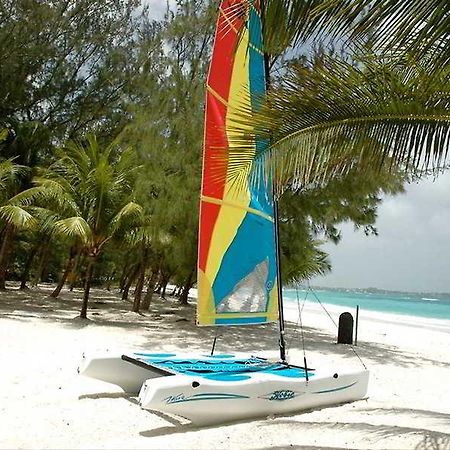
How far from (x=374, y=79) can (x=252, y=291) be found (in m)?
2.90

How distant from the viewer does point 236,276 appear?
604 centimetres

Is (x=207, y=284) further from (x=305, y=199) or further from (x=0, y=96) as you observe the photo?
(x=0, y=96)

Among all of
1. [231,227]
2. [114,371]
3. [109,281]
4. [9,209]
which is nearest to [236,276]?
[231,227]

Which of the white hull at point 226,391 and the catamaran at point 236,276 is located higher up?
the catamaran at point 236,276

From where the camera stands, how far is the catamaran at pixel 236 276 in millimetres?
5340

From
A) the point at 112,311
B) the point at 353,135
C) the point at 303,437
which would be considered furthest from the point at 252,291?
the point at 112,311

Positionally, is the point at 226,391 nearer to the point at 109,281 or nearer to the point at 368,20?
the point at 368,20

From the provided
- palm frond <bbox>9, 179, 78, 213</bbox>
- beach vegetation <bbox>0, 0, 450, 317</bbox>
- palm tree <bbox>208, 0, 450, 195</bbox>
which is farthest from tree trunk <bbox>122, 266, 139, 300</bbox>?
palm tree <bbox>208, 0, 450, 195</bbox>

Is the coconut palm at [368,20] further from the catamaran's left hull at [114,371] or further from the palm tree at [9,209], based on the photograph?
the palm tree at [9,209]

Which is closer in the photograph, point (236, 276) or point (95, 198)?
point (236, 276)

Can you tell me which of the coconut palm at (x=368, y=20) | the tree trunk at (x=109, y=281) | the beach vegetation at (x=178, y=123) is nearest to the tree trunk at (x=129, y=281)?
the beach vegetation at (x=178, y=123)

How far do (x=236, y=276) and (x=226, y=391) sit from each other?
5.18 ft

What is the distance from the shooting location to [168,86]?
1259cm

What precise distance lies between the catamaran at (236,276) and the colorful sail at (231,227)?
0.4 inches
